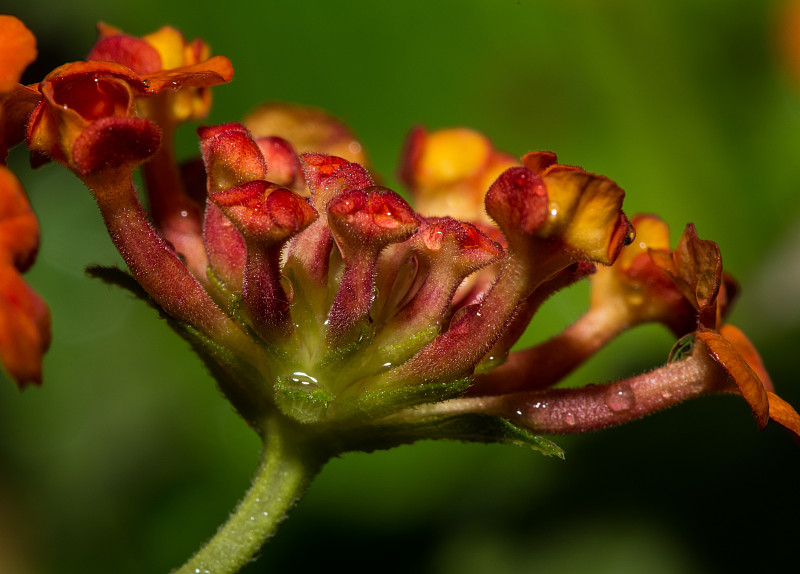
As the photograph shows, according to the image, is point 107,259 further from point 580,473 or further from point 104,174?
point 104,174

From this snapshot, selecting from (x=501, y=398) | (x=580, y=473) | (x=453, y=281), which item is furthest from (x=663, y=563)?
(x=453, y=281)

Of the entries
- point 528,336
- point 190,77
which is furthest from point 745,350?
point 528,336

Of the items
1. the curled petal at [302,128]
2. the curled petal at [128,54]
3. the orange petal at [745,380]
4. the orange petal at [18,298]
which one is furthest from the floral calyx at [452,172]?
the orange petal at [18,298]

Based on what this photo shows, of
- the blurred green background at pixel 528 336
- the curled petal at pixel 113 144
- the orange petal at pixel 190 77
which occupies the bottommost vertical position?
the blurred green background at pixel 528 336

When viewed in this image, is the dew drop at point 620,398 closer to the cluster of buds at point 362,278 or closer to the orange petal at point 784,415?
the cluster of buds at point 362,278

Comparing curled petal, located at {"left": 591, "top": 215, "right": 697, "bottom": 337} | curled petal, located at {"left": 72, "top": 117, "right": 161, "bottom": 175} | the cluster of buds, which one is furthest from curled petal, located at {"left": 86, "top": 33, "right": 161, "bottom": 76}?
curled petal, located at {"left": 591, "top": 215, "right": 697, "bottom": 337}

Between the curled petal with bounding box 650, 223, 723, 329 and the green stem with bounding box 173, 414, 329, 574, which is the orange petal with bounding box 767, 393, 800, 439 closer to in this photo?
the curled petal with bounding box 650, 223, 723, 329
